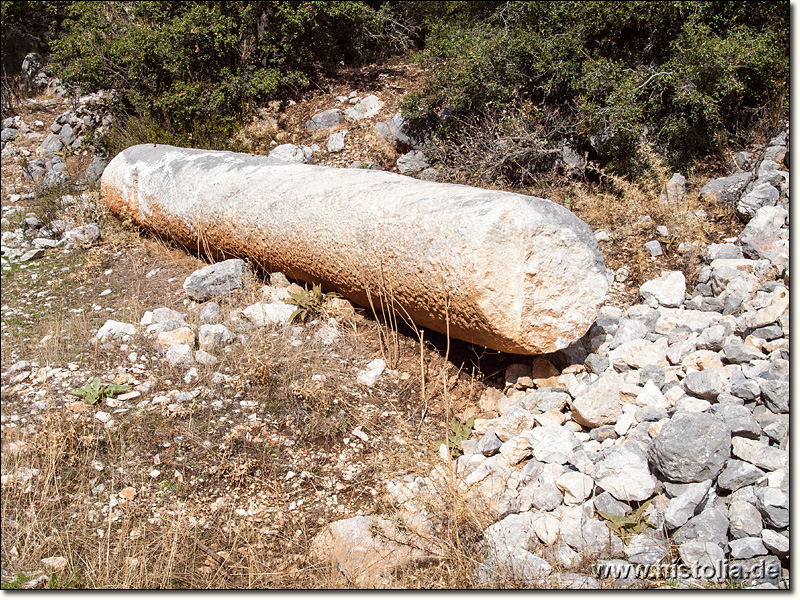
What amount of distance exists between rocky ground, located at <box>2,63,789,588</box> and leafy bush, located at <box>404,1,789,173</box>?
33.5 inches

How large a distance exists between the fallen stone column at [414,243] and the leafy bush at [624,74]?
2.30m

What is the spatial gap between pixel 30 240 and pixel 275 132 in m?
2.63

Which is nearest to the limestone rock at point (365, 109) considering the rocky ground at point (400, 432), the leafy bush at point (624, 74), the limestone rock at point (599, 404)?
the leafy bush at point (624, 74)

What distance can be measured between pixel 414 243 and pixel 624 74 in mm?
3405

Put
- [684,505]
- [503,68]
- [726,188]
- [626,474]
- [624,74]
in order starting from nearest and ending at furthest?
[684,505] → [626,474] → [726,188] → [624,74] → [503,68]

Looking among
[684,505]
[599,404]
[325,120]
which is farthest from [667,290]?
[325,120]

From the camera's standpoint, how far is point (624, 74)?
555 centimetres

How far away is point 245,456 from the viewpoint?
2896 mm

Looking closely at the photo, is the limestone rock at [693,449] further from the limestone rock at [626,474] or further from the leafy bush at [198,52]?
the leafy bush at [198,52]

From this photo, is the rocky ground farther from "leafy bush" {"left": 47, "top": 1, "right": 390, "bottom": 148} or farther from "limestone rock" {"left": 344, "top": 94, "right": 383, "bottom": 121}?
"limestone rock" {"left": 344, "top": 94, "right": 383, "bottom": 121}

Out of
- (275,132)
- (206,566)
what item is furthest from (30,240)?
(206,566)

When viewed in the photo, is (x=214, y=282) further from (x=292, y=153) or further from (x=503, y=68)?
(x=503, y=68)

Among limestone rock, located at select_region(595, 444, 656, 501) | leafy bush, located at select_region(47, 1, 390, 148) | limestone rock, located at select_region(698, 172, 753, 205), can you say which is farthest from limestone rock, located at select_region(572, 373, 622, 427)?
leafy bush, located at select_region(47, 1, 390, 148)

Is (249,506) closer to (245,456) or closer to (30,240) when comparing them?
(245,456)
